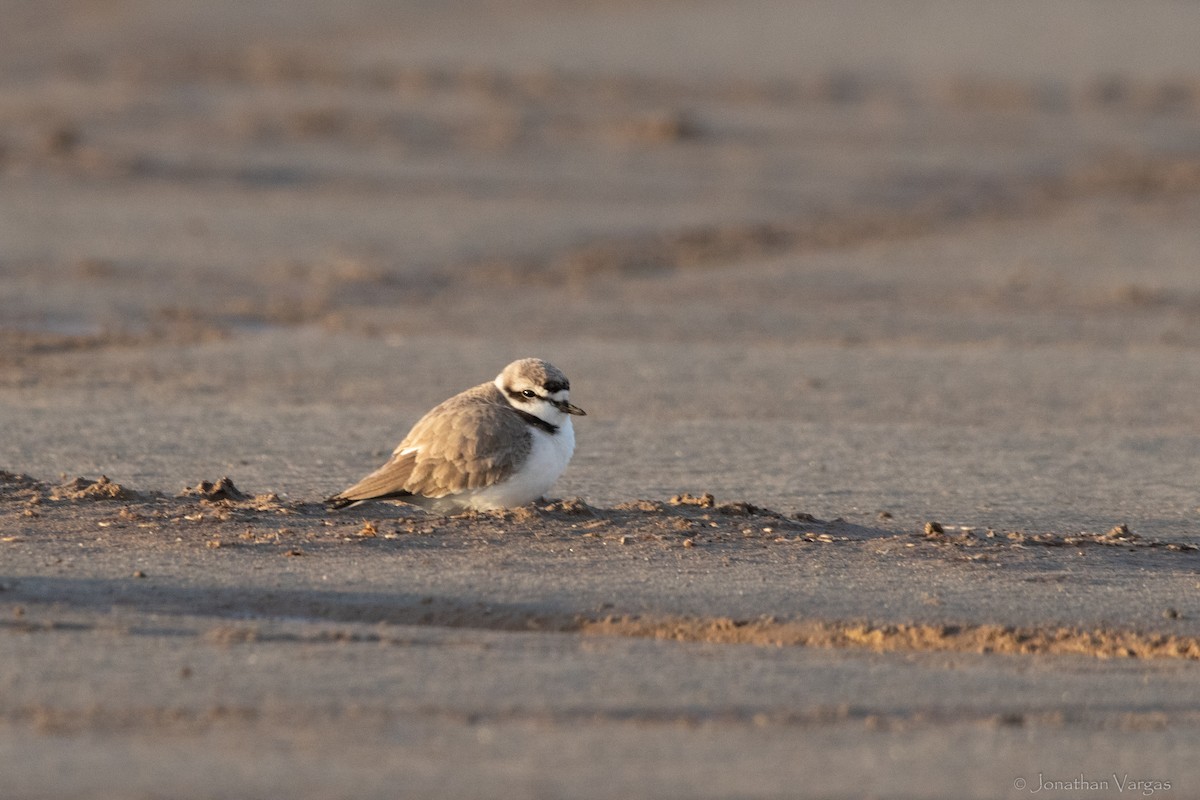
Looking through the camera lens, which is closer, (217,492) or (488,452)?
(488,452)

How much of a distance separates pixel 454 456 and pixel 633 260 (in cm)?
901

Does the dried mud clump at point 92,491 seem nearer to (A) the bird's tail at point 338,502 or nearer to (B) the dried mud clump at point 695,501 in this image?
(A) the bird's tail at point 338,502

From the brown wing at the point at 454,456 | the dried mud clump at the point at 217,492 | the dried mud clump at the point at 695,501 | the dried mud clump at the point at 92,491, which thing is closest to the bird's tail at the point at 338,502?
the brown wing at the point at 454,456

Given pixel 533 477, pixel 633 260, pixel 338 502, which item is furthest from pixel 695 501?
pixel 633 260

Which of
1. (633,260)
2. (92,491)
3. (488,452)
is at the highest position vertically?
(633,260)

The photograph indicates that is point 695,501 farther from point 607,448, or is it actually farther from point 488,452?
point 607,448

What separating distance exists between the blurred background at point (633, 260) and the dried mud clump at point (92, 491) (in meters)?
0.80

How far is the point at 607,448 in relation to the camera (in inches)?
368

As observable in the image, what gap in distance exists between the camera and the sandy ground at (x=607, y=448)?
5.29m

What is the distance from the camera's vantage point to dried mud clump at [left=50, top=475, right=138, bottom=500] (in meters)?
7.48

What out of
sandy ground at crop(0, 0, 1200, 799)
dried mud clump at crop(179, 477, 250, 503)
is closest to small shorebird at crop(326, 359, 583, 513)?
sandy ground at crop(0, 0, 1200, 799)

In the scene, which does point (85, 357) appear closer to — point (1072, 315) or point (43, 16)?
point (1072, 315)

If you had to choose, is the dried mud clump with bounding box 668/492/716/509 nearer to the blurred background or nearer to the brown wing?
the blurred background

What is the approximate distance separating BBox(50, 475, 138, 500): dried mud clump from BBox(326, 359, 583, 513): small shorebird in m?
0.84
